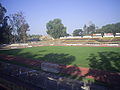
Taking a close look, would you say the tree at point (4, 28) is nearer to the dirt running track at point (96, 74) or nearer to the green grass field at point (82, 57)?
the green grass field at point (82, 57)

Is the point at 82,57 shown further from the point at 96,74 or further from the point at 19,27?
the point at 19,27

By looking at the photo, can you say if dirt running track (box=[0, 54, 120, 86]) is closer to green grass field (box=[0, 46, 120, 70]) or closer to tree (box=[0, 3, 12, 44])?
green grass field (box=[0, 46, 120, 70])

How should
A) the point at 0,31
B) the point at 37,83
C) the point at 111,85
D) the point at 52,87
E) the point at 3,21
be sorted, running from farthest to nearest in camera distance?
the point at 3,21, the point at 0,31, the point at 111,85, the point at 37,83, the point at 52,87

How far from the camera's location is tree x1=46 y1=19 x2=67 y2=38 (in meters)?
82.4

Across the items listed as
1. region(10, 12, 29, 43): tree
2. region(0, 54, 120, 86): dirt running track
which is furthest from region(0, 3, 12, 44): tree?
region(0, 54, 120, 86): dirt running track

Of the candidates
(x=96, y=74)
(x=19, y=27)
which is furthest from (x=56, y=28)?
(x=96, y=74)

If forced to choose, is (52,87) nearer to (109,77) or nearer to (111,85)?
(111,85)

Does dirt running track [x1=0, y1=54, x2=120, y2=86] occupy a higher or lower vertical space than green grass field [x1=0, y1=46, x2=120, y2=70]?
lower

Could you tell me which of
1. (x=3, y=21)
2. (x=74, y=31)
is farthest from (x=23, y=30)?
(x=74, y=31)

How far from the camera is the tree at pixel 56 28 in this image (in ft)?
270

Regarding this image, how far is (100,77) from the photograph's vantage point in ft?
38.0

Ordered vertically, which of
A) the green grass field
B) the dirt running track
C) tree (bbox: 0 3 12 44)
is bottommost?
the dirt running track

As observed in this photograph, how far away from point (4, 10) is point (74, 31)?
200 feet

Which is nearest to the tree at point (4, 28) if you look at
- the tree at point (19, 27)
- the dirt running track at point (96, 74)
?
the tree at point (19, 27)
